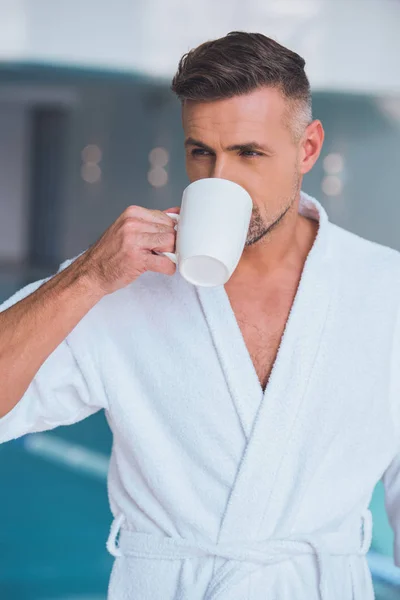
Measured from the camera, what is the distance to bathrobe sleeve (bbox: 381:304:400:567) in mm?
1453

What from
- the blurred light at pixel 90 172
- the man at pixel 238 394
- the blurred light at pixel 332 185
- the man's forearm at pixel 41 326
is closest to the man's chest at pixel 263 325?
the man at pixel 238 394

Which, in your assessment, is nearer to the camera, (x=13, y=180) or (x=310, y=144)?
(x=310, y=144)

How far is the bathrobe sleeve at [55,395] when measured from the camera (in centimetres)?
135

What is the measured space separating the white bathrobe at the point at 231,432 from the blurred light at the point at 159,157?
25.6ft

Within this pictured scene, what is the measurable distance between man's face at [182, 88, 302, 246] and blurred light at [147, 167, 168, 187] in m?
7.81

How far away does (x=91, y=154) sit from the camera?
10.2m

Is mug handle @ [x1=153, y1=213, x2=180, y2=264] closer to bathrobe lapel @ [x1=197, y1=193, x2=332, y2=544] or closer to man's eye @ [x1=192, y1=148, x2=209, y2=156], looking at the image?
man's eye @ [x1=192, y1=148, x2=209, y2=156]

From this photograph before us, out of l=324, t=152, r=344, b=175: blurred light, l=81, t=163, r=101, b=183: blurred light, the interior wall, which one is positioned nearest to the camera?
l=324, t=152, r=344, b=175: blurred light

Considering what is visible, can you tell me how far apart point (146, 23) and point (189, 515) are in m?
2.22

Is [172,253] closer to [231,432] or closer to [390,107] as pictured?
[231,432]

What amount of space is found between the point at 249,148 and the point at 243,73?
0.44 feet

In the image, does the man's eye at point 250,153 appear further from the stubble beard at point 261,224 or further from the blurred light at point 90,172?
the blurred light at point 90,172

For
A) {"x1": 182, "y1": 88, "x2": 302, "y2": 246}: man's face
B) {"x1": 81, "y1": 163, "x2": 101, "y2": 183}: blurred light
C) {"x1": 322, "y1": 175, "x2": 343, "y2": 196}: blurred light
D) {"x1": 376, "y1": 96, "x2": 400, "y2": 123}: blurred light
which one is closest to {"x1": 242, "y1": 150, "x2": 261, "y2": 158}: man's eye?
{"x1": 182, "y1": 88, "x2": 302, "y2": 246}: man's face

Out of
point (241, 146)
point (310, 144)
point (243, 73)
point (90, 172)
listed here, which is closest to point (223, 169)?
point (241, 146)
